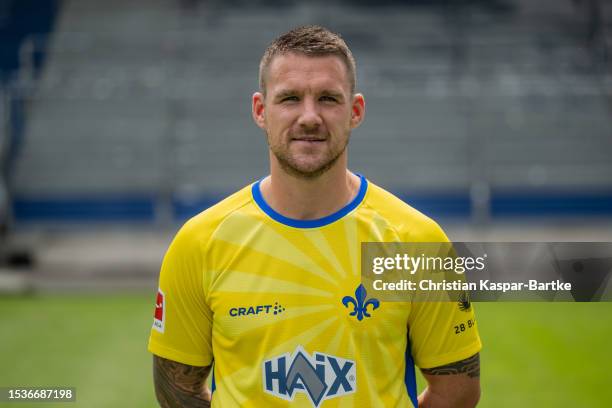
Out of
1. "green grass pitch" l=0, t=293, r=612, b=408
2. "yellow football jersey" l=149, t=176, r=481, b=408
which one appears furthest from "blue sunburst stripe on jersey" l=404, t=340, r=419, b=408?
"green grass pitch" l=0, t=293, r=612, b=408

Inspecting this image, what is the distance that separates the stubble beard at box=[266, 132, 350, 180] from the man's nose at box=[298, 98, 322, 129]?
4.0 inches

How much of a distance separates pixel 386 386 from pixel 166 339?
756 millimetres

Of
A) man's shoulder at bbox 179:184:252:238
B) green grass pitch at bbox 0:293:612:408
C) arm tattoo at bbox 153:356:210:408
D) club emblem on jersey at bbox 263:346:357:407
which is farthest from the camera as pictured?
green grass pitch at bbox 0:293:612:408

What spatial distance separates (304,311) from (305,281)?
0.09 metres

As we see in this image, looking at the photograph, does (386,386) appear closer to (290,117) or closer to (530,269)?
(290,117)

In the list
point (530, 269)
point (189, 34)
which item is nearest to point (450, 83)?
point (189, 34)

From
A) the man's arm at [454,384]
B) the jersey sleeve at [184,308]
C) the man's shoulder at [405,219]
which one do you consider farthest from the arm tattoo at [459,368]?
the jersey sleeve at [184,308]

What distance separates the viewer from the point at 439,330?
2342 mm

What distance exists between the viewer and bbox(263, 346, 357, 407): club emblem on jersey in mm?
2273

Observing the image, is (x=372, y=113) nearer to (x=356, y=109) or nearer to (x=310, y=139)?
(x=356, y=109)

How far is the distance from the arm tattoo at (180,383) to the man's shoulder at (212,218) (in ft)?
1.56

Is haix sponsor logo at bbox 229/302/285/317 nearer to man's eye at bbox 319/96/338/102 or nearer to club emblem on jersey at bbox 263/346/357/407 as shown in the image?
club emblem on jersey at bbox 263/346/357/407

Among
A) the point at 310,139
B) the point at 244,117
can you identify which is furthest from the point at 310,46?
the point at 244,117

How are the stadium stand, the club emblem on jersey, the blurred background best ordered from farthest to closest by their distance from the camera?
the stadium stand → the blurred background → the club emblem on jersey
